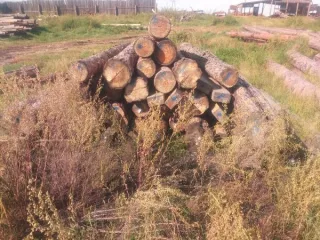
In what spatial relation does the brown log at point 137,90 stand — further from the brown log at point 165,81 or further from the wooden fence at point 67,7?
the wooden fence at point 67,7

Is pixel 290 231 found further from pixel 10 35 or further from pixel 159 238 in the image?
pixel 10 35

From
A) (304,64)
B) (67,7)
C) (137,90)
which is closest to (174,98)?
(137,90)

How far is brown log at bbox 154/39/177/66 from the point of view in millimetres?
4348

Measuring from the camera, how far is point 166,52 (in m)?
4.35

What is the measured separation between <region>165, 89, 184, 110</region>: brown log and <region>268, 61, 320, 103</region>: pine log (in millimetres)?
3410

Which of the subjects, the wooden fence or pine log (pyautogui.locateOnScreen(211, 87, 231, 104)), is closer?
pine log (pyautogui.locateOnScreen(211, 87, 231, 104))

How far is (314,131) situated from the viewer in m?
4.09

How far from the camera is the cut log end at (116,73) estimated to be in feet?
12.8

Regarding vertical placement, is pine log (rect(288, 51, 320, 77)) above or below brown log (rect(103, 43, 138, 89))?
below

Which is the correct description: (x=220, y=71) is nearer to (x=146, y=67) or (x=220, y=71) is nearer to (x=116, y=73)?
(x=146, y=67)

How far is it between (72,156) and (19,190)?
53cm

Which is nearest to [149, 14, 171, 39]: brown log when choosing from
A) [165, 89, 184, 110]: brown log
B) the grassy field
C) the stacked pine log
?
the stacked pine log

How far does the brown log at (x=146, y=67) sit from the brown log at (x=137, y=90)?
0.44 feet

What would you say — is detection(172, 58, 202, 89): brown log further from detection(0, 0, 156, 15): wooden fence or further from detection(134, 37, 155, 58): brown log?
detection(0, 0, 156, 15): wooden fence
